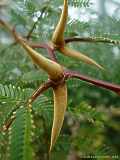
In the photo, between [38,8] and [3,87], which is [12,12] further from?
[3,87]

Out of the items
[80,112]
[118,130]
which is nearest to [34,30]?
[80,112]

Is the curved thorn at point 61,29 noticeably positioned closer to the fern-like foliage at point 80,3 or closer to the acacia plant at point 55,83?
the acacia plant at point 55,83

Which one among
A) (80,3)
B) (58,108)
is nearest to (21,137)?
(58,108)

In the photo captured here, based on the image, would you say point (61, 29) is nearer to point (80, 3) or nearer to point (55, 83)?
point (55, 83)

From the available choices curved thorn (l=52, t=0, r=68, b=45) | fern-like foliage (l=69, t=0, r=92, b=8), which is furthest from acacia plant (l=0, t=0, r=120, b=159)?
fern-like foliage (l=69, t=0, r=92, b=8)

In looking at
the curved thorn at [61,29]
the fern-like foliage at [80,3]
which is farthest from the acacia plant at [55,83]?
the fern-like foliage at [80,3]

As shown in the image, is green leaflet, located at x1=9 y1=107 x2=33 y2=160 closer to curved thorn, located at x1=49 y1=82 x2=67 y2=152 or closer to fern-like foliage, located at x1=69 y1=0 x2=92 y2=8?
curved thorn, located at x1=49 y1=82 x2=67 y2=152
